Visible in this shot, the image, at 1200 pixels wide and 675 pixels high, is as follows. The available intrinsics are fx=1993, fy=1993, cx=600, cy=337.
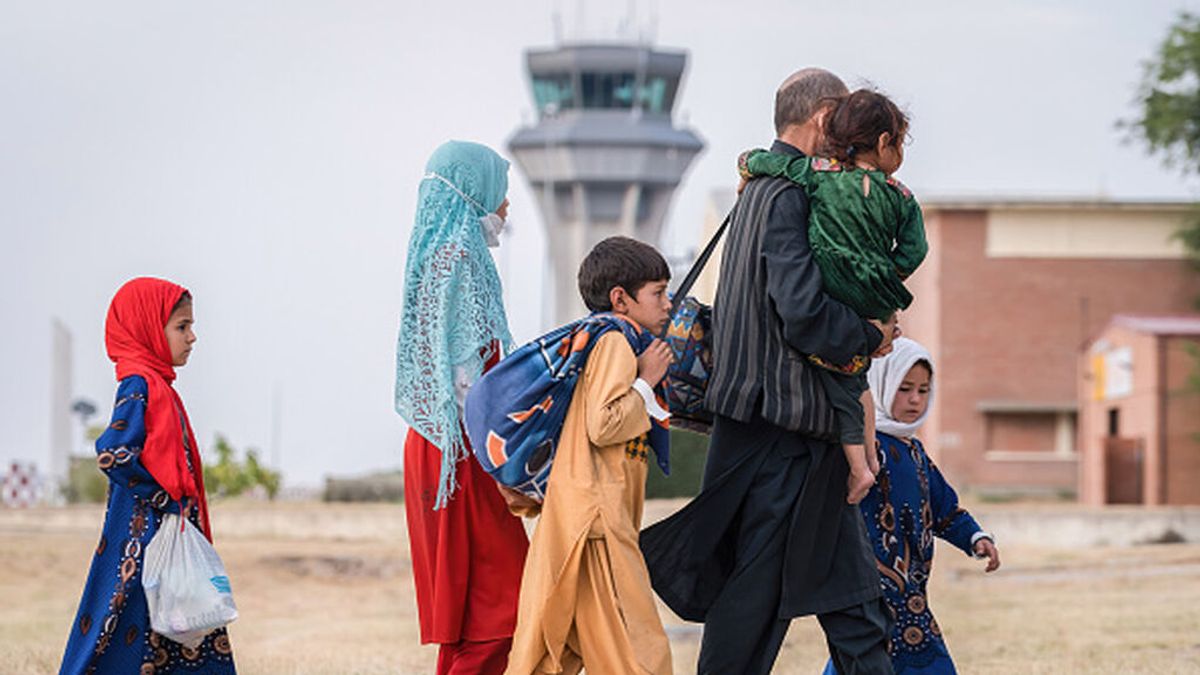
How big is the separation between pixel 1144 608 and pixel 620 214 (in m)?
93.2

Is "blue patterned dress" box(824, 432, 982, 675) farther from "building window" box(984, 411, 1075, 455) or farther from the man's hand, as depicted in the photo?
"building window" box(984, 411, 1075, 455)

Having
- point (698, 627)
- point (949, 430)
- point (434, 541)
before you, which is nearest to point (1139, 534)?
point (698, 627)

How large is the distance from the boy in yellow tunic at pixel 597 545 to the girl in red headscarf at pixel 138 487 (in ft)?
4.29

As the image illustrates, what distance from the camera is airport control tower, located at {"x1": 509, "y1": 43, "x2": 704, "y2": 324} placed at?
99.4 m

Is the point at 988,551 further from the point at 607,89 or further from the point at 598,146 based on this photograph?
the point at 607,89

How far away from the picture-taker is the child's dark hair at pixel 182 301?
629cm

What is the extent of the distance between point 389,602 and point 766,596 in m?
10.9

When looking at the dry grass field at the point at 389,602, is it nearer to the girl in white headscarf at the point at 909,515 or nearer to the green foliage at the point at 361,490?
the girl in white headscarf at the point at 909,515

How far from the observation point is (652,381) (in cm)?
550

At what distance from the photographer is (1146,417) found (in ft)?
118

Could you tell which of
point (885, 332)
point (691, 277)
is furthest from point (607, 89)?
point (885, 332)

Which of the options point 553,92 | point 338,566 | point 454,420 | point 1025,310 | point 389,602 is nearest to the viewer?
point 454,420

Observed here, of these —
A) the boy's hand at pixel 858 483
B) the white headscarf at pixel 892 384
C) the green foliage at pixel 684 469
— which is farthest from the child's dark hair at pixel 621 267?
the green foliage at pixel 684 469

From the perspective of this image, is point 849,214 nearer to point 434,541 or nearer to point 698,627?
point 434,541
